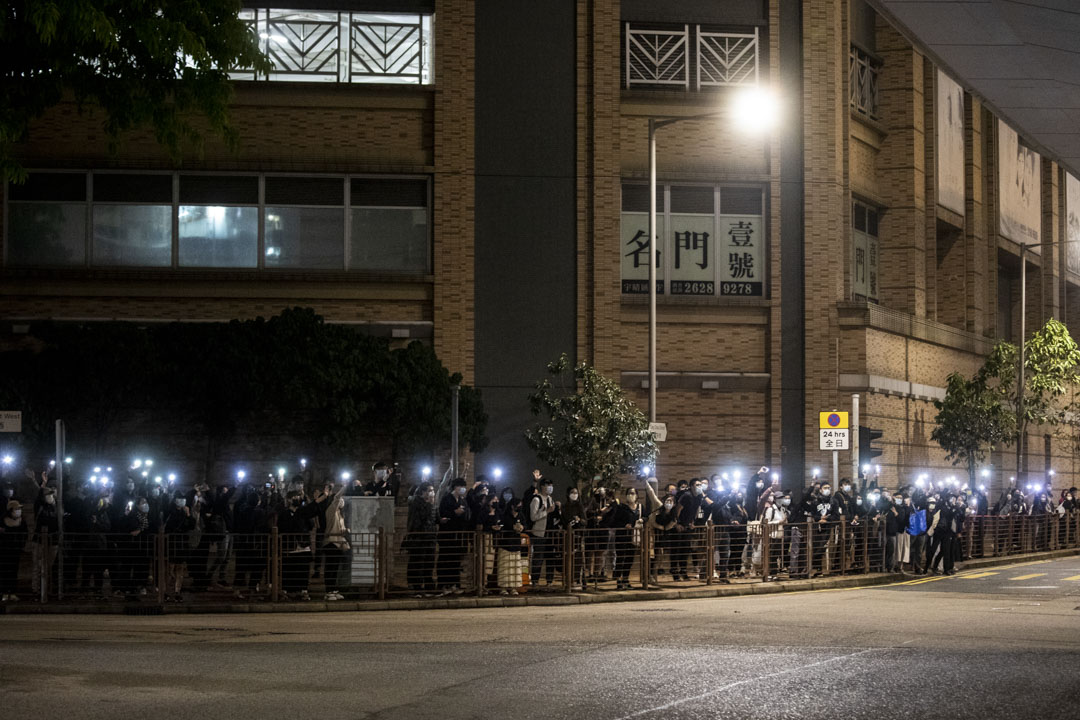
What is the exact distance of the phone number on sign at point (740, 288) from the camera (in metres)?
39.8

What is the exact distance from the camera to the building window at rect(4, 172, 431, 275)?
37.8 m

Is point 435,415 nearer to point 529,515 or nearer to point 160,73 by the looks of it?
point 529,515

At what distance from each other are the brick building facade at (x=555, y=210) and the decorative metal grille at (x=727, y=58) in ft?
0.17

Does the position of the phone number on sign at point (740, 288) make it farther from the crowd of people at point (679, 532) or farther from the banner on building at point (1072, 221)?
the banner on building at point (1072, 221)

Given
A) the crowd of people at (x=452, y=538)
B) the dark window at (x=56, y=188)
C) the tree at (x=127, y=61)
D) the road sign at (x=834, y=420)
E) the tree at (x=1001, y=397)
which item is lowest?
the crowd of people at (x=452, y=538)

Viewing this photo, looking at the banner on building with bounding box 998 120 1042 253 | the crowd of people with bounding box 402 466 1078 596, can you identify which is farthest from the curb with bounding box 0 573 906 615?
the banner on building with bounding box 998 120 1042 253

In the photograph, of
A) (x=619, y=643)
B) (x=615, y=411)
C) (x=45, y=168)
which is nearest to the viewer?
(x=619, y=643)

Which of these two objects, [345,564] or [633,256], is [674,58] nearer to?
[633,256]

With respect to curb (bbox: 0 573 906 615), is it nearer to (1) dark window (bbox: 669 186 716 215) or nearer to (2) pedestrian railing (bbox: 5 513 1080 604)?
(2) pedestrian railing (bbox: 5 513 1080 604)

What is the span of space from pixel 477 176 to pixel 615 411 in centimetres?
909

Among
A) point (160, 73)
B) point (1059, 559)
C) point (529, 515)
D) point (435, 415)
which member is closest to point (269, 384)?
point (435, 415)

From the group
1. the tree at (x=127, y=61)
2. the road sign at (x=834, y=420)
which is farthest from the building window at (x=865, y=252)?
the tree at (x=127, y=61)

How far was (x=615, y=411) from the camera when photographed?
3198 centimetres

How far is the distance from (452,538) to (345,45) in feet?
63.2
